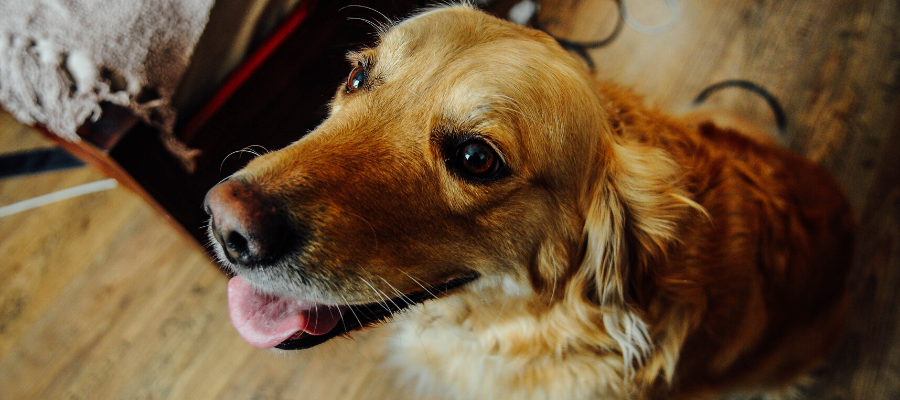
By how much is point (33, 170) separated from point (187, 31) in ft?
4.44

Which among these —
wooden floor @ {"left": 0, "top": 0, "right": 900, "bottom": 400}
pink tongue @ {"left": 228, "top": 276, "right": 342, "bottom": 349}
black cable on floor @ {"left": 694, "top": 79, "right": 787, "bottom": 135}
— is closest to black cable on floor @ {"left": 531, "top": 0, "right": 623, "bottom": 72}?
wooden floor @ {"left": 0, "top": 0, "right": 900, "bottom": 400}

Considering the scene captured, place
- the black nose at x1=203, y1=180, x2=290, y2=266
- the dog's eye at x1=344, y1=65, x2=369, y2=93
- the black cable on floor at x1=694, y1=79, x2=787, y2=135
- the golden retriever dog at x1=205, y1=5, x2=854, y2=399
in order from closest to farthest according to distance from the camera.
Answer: the black nose at x1=203, y1=180, x2=290, y2=266 → the golden retriever dog at x1=205, y1=5, x2=854, y2=399 → the dog's eye at x1=344, y1=65, x2=369, y2=93 → the black cable on floor at x1=694, y1=79, x2=787, y2=135

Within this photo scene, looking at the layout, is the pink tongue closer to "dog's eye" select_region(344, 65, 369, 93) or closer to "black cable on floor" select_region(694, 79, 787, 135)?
→ "dog's eye" select_region(344, 65, 369, 93)

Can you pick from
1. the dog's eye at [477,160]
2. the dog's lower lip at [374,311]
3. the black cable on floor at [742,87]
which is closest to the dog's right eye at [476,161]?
the dog's eye at [477,160]

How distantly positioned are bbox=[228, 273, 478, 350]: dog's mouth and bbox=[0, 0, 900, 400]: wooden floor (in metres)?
0.67

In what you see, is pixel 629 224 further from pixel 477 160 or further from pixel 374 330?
pixel 374 330

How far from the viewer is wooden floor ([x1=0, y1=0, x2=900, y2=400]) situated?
6.62ft

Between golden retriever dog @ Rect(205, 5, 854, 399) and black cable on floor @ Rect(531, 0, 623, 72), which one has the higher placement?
black cable on floor @ Rect(531, 0, 623, 72)

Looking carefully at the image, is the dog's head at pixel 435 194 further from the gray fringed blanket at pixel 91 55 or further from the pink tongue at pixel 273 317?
the gray fringed blanket at pixel 91 55

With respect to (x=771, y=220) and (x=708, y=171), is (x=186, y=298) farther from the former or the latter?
(x=771, y=220)

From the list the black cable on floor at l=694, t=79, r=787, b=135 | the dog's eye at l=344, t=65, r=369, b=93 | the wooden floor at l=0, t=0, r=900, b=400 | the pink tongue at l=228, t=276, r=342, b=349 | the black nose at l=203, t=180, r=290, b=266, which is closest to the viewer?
the black nose at l=203, t=180, r=290, b=266

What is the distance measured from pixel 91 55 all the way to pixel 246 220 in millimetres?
857

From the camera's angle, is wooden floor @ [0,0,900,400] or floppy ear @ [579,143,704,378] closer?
floppy ear @ [579,143,704,378]

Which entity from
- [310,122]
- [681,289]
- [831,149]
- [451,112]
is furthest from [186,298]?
[831,149]
